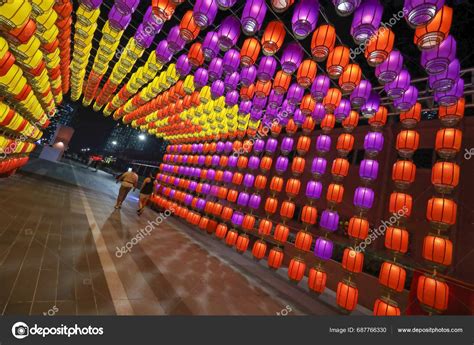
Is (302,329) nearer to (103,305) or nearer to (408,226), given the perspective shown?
(103,305)

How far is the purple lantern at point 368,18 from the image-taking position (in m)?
3.55

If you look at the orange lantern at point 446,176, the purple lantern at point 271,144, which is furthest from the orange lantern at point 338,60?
the purple lantern at point 271,144

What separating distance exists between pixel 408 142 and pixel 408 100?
106 centimetres

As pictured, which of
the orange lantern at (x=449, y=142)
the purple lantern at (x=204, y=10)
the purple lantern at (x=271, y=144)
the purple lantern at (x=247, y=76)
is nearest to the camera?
the purple lantern at (x=204, y=10)

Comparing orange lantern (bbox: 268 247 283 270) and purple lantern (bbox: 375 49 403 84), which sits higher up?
purple lantern (bbox: 375 49 403 84)

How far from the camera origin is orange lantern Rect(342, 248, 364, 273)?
554cm

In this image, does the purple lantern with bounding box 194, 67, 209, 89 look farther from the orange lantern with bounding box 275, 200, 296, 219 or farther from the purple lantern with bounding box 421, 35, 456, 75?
the purple lantern with bounding box 421, 35, 456, 75

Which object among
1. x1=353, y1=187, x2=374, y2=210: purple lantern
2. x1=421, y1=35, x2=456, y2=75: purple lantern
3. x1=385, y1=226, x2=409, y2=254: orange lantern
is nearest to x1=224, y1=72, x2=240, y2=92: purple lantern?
x1=421, y1=35, x2=456, y2=75: purple lantern

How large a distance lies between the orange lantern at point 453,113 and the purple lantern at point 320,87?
252cm

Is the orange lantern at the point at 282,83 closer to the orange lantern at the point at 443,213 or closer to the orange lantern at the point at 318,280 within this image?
the orange lantern at the point at 443,213

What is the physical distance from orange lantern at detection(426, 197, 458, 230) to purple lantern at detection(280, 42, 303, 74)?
422 cm

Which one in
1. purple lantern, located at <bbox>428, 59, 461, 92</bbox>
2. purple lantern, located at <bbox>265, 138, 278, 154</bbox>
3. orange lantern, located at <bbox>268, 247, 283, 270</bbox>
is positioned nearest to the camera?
purple lantern, located at <bbox>428, 59, 461, 92</bbox>

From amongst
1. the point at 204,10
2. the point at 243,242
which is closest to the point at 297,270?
the point at 243,242

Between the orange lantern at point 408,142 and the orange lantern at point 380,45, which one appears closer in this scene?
the orange lantern at point 380,45
